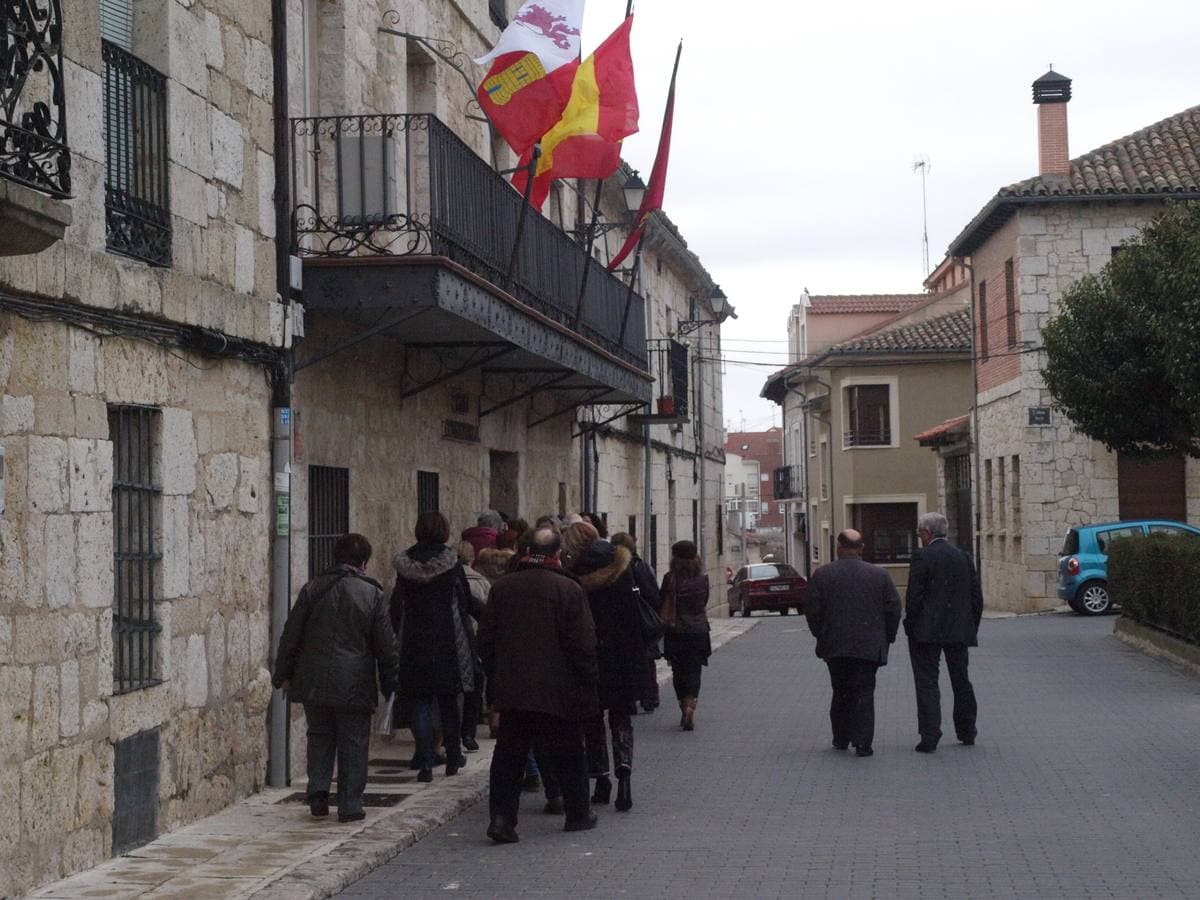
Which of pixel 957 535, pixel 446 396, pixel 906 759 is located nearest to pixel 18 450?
pixel 906 759

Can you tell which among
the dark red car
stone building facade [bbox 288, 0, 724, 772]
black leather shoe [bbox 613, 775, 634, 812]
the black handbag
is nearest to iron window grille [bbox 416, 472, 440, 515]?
stone building facade [bbox 288, 0, 724, 772]

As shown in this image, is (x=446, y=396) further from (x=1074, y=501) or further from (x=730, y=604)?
(x=730, y=604)

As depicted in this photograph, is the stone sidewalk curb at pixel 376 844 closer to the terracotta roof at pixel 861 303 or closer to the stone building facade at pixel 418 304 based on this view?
the stone building facade at pixel 418 304

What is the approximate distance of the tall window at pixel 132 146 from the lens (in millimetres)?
9344

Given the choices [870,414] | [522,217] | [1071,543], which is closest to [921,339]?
[870,414]

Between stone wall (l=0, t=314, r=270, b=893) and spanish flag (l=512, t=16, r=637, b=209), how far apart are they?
4574mm

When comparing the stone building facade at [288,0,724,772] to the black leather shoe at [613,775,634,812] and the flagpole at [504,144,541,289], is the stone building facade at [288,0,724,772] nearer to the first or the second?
the flagpole at [504,144,541,289]

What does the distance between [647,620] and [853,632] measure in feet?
7.46

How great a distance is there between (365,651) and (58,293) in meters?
2.63

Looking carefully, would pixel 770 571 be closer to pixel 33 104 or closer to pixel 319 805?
pixel 319 805

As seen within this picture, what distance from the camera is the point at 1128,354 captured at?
26312mm

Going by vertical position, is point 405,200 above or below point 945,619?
above

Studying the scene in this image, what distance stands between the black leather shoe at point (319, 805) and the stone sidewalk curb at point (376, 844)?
1.12ft

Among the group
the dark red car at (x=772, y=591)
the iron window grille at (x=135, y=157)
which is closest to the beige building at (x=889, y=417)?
the dark red car at (x=772, y=591)
